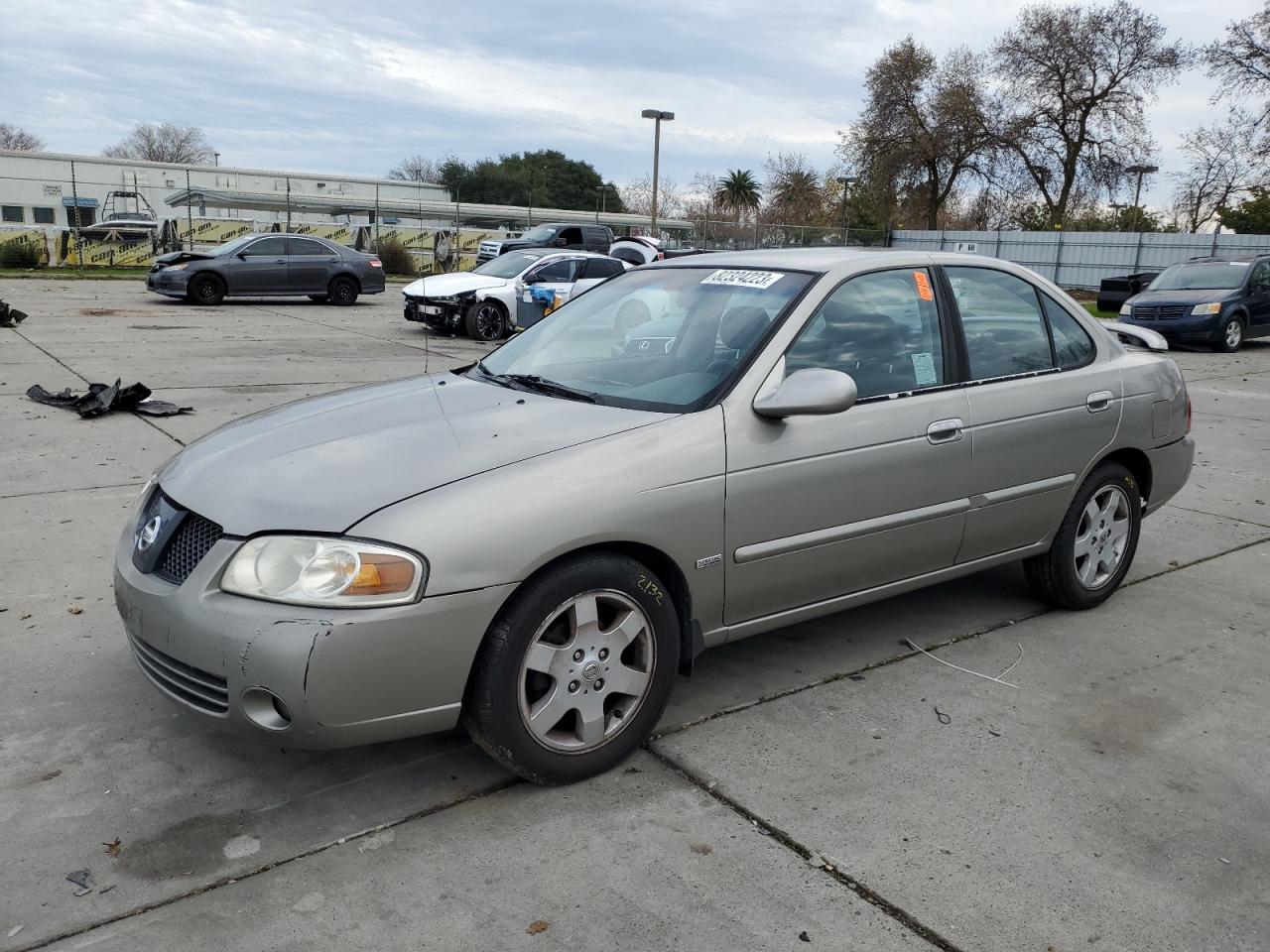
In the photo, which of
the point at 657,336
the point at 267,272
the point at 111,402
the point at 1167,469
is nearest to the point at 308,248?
the point at 267,272

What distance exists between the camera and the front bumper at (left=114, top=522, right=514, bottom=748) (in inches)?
105

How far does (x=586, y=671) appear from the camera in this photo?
306 centimetres

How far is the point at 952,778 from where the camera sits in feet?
10.6

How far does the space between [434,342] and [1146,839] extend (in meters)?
13.5

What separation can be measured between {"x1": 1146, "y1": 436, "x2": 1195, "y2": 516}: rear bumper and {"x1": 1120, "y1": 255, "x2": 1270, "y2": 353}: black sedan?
1324 cm

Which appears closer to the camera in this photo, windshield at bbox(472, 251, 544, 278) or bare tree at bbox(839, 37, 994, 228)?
windshield at bbox(472, 251, 544, 278)

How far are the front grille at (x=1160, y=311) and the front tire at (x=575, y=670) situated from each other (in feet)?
53.2

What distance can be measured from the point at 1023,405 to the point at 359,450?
2.63 metres

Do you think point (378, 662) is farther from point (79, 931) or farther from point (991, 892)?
point (991, 892)

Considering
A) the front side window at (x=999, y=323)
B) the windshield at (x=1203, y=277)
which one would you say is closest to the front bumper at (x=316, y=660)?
the front side window at (x=999, y=323)

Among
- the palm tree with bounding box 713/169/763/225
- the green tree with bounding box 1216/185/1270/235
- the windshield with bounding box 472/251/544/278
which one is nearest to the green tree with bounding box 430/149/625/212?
the palm tree with bounding box 713/169/763/225

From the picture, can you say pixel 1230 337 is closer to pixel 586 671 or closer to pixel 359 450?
pixel 586 671

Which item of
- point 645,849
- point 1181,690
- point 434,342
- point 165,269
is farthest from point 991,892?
point 165,269

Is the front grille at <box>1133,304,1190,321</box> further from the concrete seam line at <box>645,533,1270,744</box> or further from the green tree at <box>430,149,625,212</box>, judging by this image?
the green tree at <box>430,149,625,212</box>
